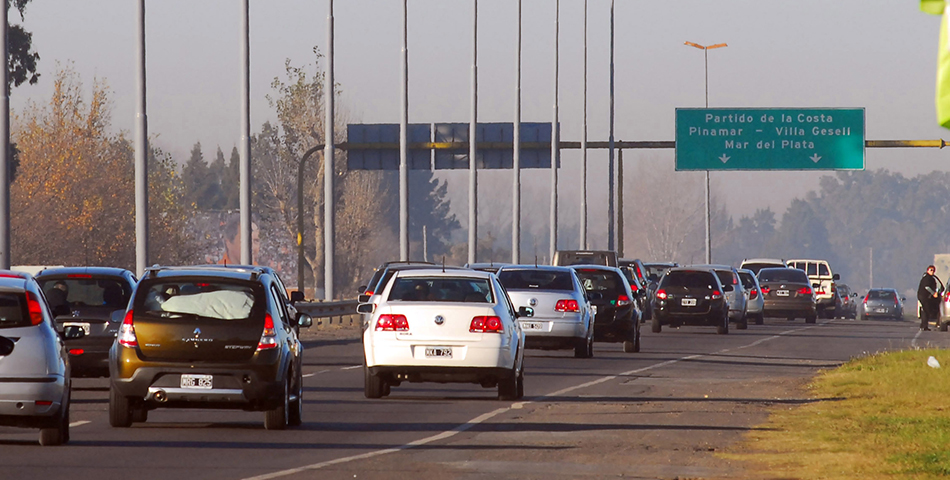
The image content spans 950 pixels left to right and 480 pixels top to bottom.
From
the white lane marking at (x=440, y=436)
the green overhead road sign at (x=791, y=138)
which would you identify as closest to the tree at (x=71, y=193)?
the green overhead road sign at (x=791, y=138)

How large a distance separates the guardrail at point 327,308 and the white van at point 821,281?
88.3 ft

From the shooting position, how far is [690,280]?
43.3 m

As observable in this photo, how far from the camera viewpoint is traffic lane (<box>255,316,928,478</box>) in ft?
43.9

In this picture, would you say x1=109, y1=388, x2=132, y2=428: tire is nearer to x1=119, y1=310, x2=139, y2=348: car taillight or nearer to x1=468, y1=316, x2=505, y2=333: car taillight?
x1=119, y1=310, x2=139, y2=348: car taillight

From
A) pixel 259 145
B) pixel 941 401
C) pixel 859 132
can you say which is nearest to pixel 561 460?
pixel 941 401

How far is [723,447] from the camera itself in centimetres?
1538

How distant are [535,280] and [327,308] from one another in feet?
44.7

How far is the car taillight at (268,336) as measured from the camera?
16094 mm

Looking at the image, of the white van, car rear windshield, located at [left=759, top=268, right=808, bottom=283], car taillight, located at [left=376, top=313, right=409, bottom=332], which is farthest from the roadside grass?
the white van

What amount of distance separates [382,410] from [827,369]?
12217mm

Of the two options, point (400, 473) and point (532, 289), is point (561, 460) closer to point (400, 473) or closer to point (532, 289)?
point (400, 473)

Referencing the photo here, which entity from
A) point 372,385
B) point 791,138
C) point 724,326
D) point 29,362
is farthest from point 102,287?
point 791,138

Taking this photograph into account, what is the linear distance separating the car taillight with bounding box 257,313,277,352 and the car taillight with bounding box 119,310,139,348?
112 cm

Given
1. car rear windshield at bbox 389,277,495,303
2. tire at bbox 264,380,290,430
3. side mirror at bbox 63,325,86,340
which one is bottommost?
tire at bbox 264,380,290,430
